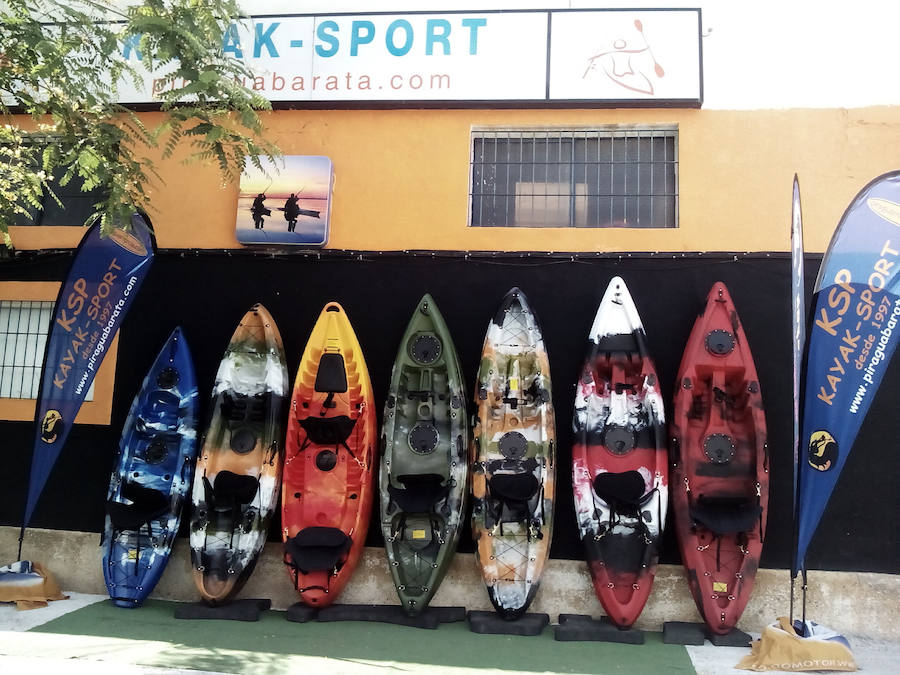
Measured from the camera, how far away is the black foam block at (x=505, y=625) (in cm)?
437

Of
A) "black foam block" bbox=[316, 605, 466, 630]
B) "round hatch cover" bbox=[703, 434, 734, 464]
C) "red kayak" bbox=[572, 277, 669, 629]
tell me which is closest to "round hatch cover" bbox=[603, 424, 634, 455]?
"red kayak" bbox=[572, 277, 669, 629]

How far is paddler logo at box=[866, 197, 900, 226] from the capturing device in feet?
12.5

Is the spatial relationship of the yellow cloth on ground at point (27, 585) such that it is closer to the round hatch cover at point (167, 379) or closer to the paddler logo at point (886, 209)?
the round hatch cover at point (167, 379)

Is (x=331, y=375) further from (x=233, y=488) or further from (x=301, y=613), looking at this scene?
(x=301, y=613)

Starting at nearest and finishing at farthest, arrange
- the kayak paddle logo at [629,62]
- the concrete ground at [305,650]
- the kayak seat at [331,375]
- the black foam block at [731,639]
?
the concrete ground at [305,650]
the black foam block at [731,639]
the kayak seat at [331,375]
the kayak paddle logo at [629,62]

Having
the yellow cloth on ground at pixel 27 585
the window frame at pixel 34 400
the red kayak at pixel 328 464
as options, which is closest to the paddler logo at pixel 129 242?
the window frame at pixel 34 400

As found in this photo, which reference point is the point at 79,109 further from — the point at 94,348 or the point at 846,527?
the point at 846,527

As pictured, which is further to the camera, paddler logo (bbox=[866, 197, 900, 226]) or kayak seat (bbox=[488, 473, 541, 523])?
kayak seat (bbox=[488, 473, 541, 523])

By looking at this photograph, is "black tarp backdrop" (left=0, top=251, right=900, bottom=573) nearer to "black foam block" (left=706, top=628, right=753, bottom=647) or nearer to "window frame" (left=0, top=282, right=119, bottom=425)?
"window frame" (left=0, top=282, right=119, bottom=425)

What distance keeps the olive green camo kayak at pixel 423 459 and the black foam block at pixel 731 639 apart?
67.6 inches

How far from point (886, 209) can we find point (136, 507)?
519cm

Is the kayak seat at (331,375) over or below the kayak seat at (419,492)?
over

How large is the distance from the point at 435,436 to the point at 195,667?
2.04 meters

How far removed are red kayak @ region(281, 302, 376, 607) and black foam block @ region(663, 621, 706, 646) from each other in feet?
6.83
